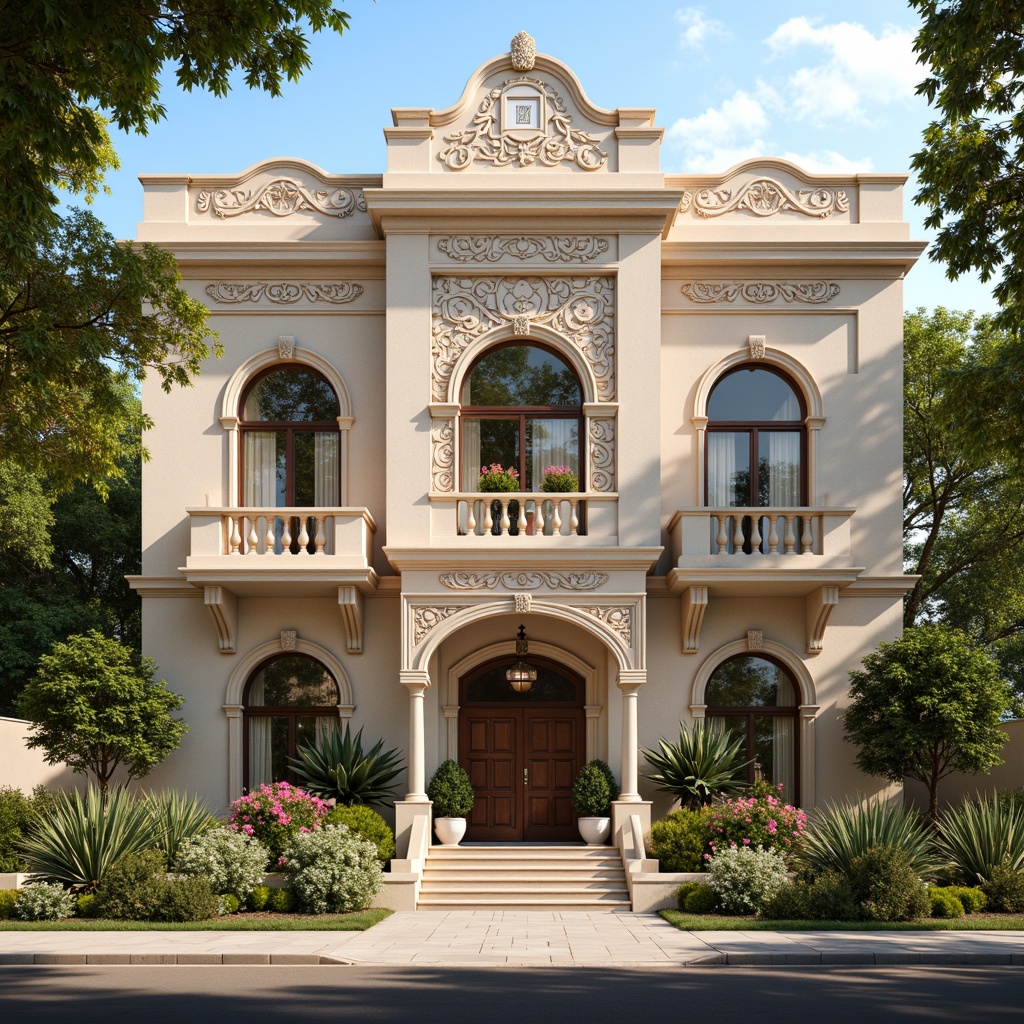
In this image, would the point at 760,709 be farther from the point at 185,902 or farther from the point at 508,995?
the point at 508,995

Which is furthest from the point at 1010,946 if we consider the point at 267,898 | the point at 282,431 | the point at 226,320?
the point at 226,320

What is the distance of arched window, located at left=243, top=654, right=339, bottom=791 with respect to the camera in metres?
19.8

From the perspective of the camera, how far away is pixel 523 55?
1980cm

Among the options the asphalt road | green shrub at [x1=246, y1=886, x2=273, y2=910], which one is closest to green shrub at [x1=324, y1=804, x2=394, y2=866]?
green shrub at [x1=246, y1=886, x2=273, y2=910]

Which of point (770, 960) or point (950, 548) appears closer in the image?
point (770, 960)

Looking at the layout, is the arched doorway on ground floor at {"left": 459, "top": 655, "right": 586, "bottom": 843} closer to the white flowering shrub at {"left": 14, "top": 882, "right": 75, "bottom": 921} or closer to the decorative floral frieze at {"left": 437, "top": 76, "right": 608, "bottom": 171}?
the white flowering shrub at {"left": 14, "top": 882, "right": 75, "bottom": 921}

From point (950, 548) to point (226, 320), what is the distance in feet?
60.7

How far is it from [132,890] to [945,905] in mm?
9802

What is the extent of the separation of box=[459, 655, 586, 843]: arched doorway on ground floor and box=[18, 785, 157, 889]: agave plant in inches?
227

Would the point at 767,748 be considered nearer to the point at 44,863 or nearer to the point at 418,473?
the point at 418,473

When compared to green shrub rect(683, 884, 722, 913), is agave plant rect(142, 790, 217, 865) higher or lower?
higher

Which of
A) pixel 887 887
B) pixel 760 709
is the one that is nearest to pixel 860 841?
pixel 887 887

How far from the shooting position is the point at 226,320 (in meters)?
20.4

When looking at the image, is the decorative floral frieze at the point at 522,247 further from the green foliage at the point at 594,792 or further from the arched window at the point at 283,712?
the green foliage at the point at 594,792
